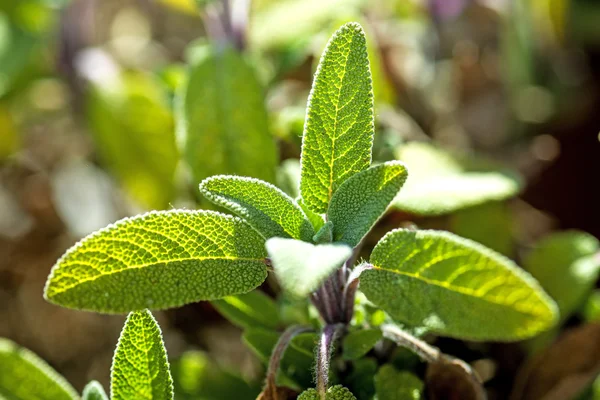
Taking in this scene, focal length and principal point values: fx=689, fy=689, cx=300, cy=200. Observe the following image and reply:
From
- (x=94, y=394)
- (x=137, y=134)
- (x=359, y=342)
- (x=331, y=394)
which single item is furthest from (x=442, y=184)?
(x=137, y=134)

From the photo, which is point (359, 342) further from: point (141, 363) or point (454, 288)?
point (141, 363)

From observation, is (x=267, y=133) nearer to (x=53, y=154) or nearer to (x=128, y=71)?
(x=128, y=71)

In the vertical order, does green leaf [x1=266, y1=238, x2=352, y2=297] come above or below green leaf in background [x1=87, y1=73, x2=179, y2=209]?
above

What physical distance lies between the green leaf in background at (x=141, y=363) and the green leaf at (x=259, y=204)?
15 centimetres

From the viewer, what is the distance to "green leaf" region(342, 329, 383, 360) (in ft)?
2.52

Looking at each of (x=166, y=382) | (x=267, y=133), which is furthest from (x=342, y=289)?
(x=267, y=133)

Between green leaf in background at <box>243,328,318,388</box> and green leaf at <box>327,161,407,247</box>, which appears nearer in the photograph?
green leaf at <box>327,161,407,247</box>

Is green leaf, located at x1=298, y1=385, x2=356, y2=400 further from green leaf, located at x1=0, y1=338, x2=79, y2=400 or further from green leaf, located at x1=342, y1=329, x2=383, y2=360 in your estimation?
green leaf, located at x1=0, y1=338, x2=79, y2=400

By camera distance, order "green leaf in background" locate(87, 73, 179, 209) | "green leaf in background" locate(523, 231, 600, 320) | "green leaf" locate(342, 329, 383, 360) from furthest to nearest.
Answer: "green leaf in background" locate(87, 73, 179, 209), "green leaf in background" locate(523, 231, 600, 320), "green leaf" locate(342, 329, 383, 360)

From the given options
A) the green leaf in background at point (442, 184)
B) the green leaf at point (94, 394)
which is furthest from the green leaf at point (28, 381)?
the green leaf in background at point (442, 184)

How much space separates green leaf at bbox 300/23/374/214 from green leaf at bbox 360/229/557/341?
97 mm

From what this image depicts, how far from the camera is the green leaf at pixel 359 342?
0.77 metres

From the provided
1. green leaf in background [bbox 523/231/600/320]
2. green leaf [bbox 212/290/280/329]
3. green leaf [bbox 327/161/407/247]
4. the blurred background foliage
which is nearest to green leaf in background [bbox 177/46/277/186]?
the blurred background foliage

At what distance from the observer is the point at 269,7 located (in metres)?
1.46
